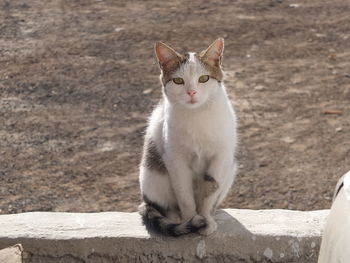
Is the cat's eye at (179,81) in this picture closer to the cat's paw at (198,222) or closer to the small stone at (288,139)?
the cat's paw at (198,222)

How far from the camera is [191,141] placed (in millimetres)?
2830

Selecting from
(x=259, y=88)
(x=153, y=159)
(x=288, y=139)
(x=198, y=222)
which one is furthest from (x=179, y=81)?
(x=259, y=88)

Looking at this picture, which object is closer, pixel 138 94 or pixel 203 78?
pixel 203 78

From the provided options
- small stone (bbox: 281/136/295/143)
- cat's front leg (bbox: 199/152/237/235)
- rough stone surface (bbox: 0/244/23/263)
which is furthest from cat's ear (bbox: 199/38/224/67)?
small stone (bbox: 281/136/295/143)

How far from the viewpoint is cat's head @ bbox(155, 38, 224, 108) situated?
2.77 meters

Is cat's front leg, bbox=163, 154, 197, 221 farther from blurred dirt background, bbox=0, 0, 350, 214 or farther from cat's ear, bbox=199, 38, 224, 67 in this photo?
blurred dirt background, bbox=0, 0, 350, 214

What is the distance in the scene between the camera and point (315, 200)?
4.32 metres

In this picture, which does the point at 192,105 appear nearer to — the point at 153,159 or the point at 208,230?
the point at 153,159

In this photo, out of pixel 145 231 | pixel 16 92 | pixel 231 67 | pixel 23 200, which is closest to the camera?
pixel 145 231

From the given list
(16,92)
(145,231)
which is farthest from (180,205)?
A: (16,92)

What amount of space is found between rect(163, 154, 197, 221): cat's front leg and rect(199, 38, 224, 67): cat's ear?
1.36ft

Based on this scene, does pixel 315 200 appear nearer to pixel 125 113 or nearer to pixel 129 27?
pixel 125 113

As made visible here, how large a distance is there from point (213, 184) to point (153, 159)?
0.29 metres

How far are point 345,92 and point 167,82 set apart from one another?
11.0ft
